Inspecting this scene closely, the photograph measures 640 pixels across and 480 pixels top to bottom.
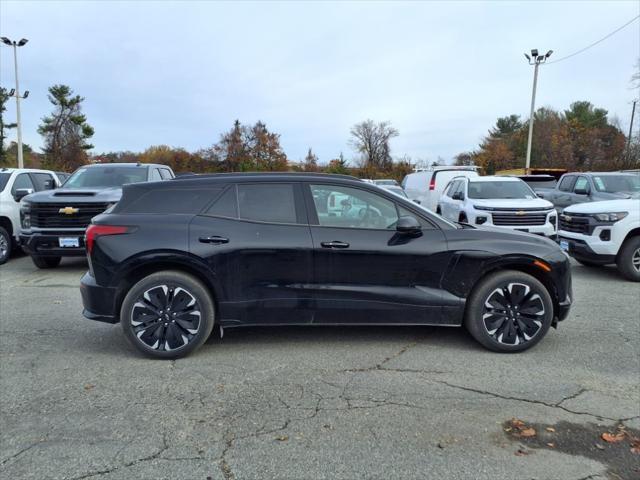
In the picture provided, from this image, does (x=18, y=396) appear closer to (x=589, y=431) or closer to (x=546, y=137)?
(x=589, y=431)

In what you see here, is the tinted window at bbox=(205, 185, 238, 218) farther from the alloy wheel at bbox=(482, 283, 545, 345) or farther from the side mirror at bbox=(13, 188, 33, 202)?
the side mirror at bbox=(13, 188, 33, 202)

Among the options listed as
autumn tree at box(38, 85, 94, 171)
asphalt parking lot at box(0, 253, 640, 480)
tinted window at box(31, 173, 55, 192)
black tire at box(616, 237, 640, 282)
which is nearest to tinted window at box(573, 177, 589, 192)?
black tire at box(616, 237, 640, 282)

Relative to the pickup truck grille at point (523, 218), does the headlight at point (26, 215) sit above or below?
below

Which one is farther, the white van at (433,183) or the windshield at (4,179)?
the white van at (433,183)

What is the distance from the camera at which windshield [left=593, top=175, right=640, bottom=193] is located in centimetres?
1191

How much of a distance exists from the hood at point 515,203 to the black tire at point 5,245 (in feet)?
33.0

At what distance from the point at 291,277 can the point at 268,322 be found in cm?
50

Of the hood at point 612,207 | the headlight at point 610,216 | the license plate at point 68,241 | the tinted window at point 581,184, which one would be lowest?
the license plate at point 68,241

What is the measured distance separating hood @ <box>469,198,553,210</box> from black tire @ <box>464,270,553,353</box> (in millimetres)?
6232

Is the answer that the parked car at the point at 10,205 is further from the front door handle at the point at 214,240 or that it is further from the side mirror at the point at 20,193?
the front door handle at the point at 214,240

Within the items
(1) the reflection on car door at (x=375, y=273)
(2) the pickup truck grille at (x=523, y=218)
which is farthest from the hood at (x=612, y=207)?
(1) the reflection on car door at (x=375, y=273)

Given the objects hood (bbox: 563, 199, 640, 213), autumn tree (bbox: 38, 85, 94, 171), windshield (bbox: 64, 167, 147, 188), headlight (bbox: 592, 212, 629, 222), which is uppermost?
autumn tree (bbox: 38, 85, 94, 171)

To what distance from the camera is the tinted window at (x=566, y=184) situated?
44.7 feet

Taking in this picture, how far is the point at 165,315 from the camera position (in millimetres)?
4590
